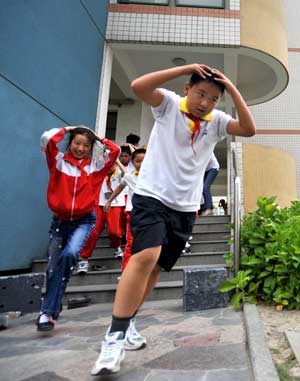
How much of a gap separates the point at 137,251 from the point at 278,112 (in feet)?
29.8

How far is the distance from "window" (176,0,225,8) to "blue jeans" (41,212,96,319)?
5351mm

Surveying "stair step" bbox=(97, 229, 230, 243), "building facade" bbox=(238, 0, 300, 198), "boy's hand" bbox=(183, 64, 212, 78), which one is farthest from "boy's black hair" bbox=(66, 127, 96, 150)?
"building facade" bbox=(238, 0, 300, 198)

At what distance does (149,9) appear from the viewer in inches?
235

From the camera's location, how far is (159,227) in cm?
157

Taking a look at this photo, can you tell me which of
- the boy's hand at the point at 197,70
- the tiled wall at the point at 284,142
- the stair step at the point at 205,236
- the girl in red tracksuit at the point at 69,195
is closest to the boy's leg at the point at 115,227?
the stair step at the point at 205,236

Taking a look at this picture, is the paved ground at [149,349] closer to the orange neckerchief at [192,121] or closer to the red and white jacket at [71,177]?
the red and white jacket at [71,177]

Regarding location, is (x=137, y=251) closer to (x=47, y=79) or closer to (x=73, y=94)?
(x=47, y=79)

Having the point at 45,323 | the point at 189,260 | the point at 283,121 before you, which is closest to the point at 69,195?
the point at 45,323

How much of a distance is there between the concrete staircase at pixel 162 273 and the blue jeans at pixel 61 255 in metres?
0.92

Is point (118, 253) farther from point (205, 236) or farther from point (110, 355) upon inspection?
point (110, 355)

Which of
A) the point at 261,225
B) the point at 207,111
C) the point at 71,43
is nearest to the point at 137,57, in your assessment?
the point at 71,43

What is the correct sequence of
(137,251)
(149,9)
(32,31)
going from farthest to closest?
(149,9) → (32,31) → (137,251)

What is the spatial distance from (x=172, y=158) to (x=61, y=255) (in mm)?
1381

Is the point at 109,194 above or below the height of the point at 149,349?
above
